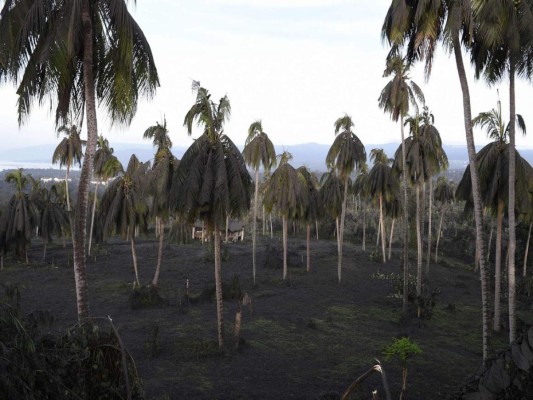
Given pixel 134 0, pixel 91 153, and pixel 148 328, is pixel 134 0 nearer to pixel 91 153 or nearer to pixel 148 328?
pixel 91 153

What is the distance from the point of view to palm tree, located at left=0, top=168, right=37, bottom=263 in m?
30.4

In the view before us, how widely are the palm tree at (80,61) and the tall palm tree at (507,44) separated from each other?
8.31 m

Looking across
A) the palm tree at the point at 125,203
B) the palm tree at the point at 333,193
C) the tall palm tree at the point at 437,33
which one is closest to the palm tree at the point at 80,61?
the tall palm tree at the point at 437,33

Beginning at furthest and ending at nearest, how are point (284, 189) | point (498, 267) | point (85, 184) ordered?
point (284, 189), point (498, 267), point (85, 184)

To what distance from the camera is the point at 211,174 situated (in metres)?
14.6

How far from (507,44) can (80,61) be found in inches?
435

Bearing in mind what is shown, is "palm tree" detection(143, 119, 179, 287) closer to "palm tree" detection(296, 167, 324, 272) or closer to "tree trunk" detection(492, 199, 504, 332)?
"palm tree" detection(296, 167, 324, 272)

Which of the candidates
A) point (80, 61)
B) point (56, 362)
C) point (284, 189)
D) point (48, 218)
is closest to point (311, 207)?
point (284, 189)

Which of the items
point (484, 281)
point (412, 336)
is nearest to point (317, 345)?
point (412, 336)

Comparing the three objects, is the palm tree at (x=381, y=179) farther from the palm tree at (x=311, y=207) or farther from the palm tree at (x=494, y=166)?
the palm tree at (x=494, y=166)

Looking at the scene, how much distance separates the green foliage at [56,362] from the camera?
12.7 feet

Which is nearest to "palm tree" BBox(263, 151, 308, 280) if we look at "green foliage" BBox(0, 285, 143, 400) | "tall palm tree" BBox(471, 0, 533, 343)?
"tall palm tree" BBox(471, 0, 533, 343)

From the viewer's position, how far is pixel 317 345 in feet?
54.6

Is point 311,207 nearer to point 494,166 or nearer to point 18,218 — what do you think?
point 494,166
